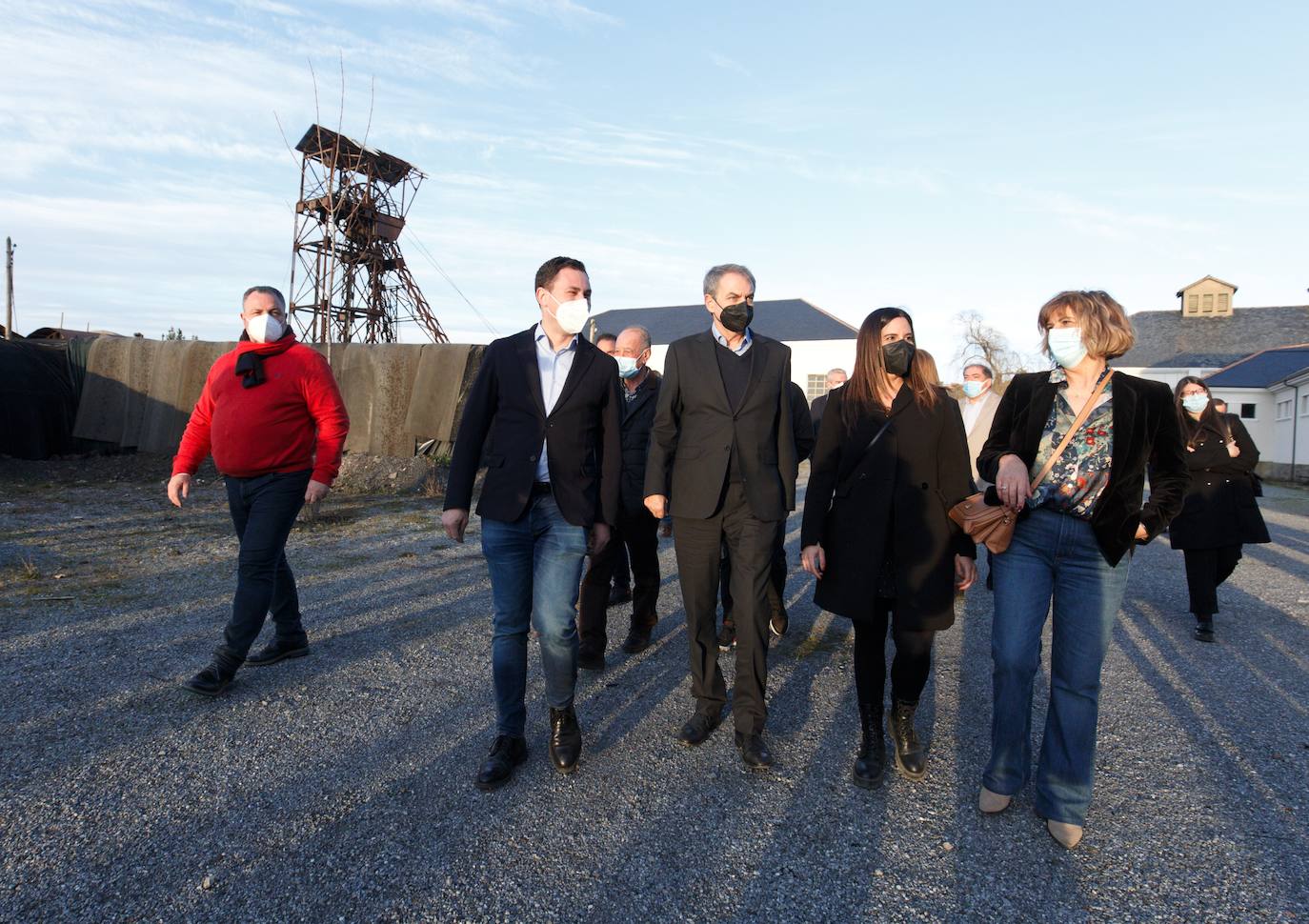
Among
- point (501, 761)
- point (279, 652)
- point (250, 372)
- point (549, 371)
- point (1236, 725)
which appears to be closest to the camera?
point (501, 761)

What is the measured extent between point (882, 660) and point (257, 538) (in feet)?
10.4

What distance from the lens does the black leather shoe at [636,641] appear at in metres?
4.96

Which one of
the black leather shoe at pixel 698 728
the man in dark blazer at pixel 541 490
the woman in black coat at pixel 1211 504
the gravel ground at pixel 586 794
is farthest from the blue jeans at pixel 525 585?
the woman in black coat at pixel 1211 504

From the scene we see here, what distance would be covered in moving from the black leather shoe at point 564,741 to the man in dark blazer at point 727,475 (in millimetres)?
545

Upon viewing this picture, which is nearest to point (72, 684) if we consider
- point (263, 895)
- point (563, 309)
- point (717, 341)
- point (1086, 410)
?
point (263, 895)

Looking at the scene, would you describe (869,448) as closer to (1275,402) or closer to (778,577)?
(778,577)

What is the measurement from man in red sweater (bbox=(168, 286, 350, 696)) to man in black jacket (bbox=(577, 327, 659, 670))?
168 cm

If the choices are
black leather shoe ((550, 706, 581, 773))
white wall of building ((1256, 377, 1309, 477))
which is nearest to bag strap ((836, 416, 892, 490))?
black leather shoe ((550, 706, 581, 773))

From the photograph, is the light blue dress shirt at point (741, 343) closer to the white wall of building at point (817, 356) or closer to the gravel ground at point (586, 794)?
the gravel ground at point (586, 794)

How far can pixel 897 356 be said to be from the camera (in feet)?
10.7

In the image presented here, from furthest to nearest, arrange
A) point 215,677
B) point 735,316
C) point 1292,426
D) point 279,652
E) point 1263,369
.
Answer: point 1263,369 < point 1292,426 < point 279,652 < point 215,677 < point 735,316

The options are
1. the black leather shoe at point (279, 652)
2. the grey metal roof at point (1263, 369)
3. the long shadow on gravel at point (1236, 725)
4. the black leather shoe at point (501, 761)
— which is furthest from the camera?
the grey metal roof at point (1263, 369)

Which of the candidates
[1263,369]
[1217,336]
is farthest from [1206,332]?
[1263,369]

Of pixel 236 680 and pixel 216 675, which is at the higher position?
pixel 216 675
